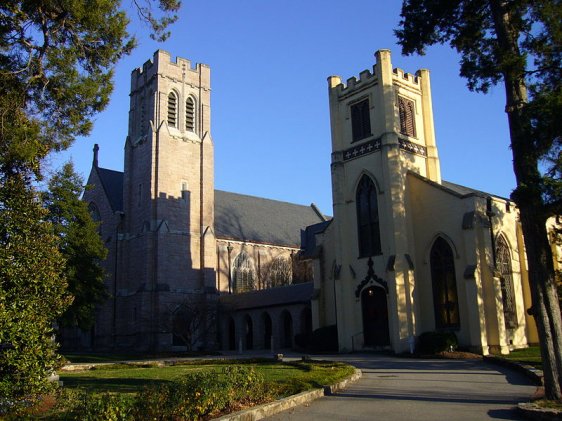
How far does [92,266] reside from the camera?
108ft

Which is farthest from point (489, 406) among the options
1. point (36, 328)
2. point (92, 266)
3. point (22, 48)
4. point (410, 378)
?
point (92, 266)

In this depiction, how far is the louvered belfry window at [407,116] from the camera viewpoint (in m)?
32.2

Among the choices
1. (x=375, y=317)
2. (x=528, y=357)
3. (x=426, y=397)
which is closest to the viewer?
(x=426, y=397)

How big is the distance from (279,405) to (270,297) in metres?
33.8

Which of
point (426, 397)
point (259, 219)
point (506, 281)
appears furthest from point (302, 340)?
point (259, 219)

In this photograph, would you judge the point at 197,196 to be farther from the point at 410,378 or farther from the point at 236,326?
the point at 410,378

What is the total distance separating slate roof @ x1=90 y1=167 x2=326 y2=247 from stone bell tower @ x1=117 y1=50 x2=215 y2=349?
4.70m

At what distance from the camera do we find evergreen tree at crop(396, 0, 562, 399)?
11273 mm

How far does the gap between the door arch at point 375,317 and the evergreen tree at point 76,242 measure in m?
15.5

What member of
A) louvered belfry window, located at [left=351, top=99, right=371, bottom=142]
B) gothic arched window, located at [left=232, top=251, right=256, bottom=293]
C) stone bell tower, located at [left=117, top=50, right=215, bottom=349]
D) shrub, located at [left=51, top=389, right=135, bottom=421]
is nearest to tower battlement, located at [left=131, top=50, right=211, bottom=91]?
stone bell tower, located at [left=117, top=50, right=215, bottom=349]

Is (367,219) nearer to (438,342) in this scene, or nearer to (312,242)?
(438,342)

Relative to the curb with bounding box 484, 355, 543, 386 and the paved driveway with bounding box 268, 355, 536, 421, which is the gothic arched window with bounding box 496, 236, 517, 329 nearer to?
the curb with bounding box 484, 355, 543, 386

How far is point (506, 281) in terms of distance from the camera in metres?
29.1

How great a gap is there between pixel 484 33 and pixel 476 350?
658 inches
